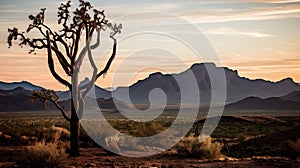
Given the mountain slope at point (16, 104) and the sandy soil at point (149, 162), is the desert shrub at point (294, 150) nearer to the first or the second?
the sandy soil at point (149, 162)

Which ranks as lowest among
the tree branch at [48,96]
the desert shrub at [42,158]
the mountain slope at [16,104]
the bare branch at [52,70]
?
the mountain slope at [16,104]

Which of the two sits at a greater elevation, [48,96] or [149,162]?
[48,96]

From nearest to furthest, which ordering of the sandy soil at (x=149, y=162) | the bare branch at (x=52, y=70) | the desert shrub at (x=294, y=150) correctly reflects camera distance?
the sandy soil at (x=149, y=162)
the bare branch at (x=52, y=70)
the desert shrub at (x=294, y=150)

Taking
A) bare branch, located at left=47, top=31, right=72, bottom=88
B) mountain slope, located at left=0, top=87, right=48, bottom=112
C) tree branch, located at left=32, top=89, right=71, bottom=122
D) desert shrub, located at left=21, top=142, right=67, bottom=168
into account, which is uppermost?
bare branch, located at left=47, top=31, right=72, bottom=88

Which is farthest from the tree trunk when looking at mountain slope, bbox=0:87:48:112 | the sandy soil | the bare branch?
mountain slope, bbox=0:87:48:112

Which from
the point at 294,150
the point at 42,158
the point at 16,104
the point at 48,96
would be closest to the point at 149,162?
the point at 42,158

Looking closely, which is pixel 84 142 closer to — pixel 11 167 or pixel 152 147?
pixel 152 147

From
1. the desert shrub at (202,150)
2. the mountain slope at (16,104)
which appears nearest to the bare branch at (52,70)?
the desert shrub at (202,150)

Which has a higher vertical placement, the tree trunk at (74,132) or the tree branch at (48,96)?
the tree branch at (48,96)

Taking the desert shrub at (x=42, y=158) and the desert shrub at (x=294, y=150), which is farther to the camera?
the desert shrub at (x=294, y=150)

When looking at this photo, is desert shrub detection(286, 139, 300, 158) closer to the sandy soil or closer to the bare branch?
the sandy soil

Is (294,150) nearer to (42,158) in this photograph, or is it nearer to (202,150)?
(202,150)

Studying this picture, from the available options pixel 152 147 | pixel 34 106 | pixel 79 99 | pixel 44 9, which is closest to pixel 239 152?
pixel 152 147

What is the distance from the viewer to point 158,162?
806 inches
